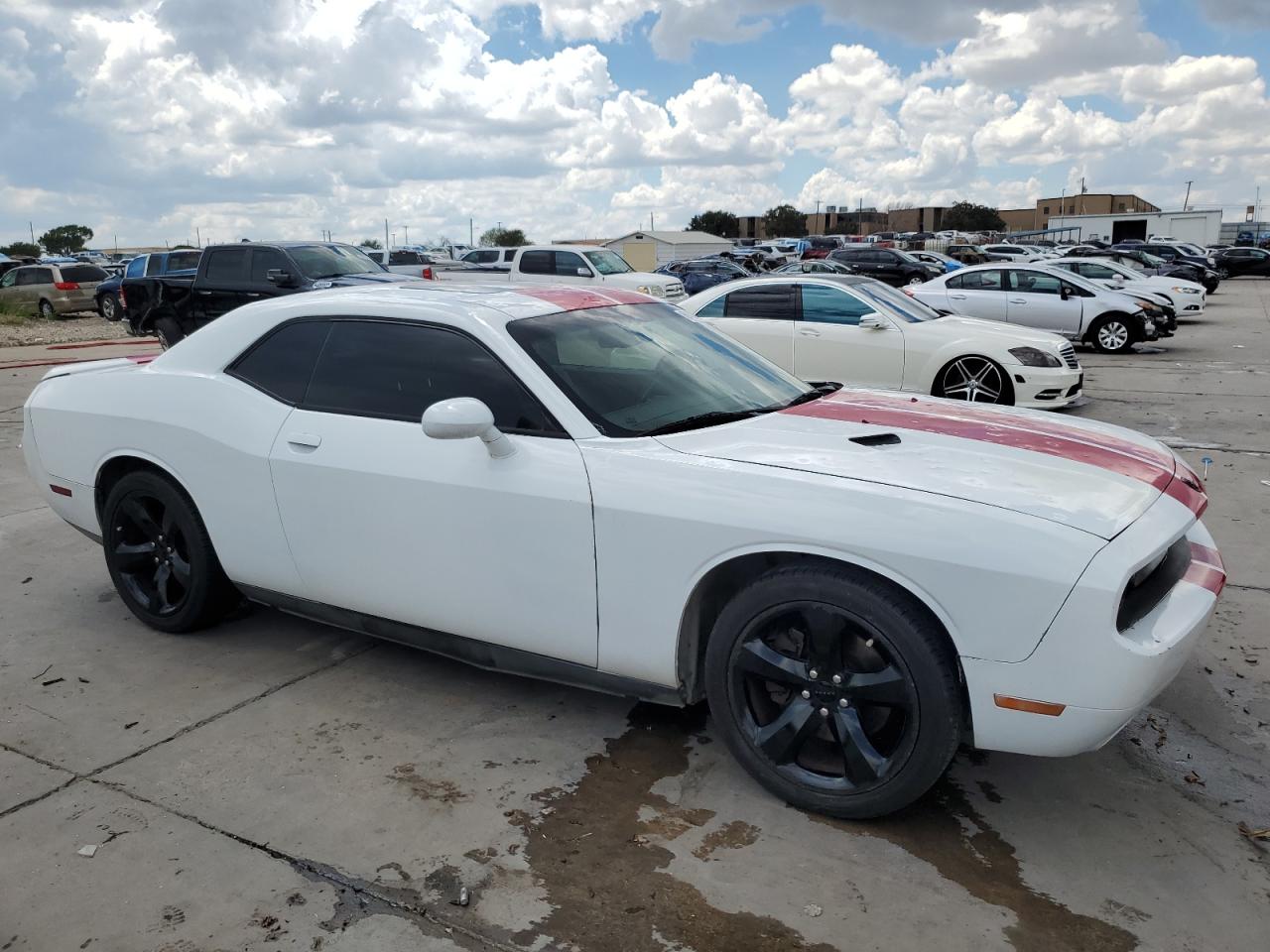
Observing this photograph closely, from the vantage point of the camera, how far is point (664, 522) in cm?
309

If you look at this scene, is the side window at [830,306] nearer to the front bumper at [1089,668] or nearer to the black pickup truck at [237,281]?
the black pickup truck at [237,281]

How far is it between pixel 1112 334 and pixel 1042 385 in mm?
7376

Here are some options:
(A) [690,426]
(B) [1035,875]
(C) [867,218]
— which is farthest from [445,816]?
(C) [867,218]

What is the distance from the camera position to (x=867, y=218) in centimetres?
12550

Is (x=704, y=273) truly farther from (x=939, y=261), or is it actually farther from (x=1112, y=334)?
(x=1112, y=334)

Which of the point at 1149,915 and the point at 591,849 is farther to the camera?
the point at 591,849

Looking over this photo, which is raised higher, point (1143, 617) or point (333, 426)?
point (333, 426)

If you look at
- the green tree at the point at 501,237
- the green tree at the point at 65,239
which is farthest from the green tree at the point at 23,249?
the green tree at the point at 501,237

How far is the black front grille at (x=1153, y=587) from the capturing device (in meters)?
2.82

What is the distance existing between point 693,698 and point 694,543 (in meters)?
0.60

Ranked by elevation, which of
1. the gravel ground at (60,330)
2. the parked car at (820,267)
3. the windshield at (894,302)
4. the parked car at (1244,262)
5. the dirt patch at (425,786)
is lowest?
the parked car at (1244,262)

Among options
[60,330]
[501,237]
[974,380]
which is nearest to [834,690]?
[974,380]

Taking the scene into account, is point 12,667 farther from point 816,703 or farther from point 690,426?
point 816,703

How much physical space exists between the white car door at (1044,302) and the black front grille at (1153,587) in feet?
43.6
